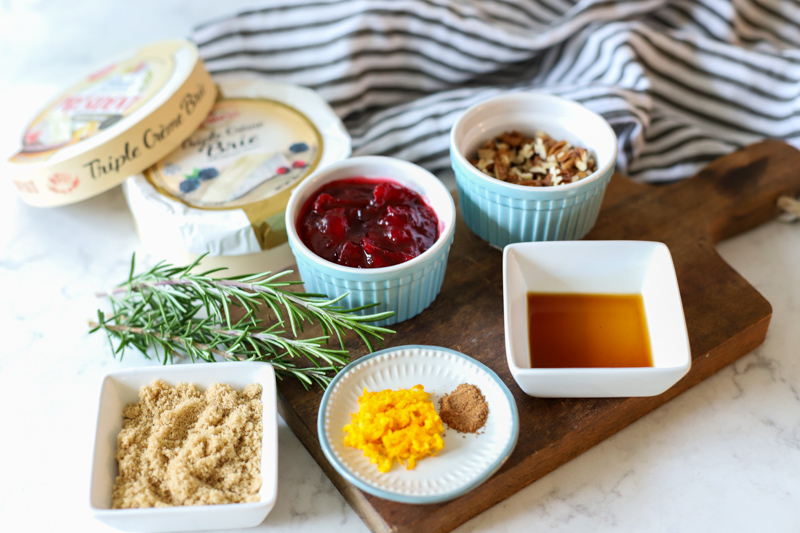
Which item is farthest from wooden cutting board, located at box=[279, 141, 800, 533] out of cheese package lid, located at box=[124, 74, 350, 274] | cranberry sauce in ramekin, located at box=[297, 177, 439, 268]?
cheese package lid, located at box=[124, 74, 350, 274]

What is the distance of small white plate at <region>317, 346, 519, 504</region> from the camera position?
98 centimetres

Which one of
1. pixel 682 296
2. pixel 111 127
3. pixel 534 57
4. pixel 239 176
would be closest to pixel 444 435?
pixel 682 296

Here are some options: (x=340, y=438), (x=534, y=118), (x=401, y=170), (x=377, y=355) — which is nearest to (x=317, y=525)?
(x=340, y=438)

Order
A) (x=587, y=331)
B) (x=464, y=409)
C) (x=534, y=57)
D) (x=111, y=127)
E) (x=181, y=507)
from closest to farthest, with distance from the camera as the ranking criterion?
(x=181, y=507), (x=464, y=409), (x=587, y=331), (x=111, y=127), (x=534, y=57)

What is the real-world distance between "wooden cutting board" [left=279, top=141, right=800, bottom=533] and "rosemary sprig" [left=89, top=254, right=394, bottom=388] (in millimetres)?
57

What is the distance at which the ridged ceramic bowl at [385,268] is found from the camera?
1.14 m

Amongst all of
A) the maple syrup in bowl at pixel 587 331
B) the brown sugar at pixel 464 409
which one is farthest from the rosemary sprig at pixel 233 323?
the maple syrup in bowl at pixel 587 331

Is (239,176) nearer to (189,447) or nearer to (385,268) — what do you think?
(385,268)

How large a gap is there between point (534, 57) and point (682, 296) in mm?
832

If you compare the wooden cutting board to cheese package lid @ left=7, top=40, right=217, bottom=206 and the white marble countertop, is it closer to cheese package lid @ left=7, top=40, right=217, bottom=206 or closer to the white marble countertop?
the white marble countertop

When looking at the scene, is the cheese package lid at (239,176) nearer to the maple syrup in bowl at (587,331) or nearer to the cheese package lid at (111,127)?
the cheese package lid at (111,127)

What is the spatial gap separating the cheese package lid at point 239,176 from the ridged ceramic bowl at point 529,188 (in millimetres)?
289

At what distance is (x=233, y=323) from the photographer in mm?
1273

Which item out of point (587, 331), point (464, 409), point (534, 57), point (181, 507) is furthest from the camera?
point (534, 57)
